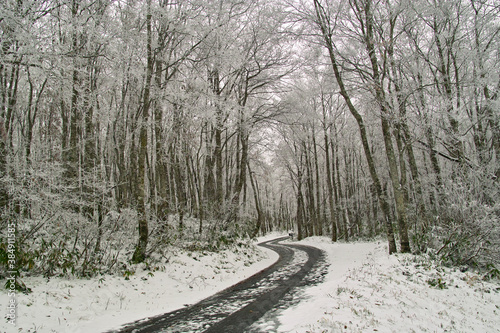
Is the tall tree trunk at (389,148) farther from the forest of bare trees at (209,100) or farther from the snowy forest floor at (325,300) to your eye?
the snowy forest floor at (325,300)

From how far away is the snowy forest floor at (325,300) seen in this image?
14.5ft

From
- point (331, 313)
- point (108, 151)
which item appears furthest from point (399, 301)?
point (108, 151)

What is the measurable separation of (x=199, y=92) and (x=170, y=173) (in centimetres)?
1182

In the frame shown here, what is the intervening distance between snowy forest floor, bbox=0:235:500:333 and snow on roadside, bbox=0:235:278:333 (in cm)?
1

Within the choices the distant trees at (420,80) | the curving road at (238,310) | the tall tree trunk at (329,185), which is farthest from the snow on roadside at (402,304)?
the tall tree trunk at (329,185)

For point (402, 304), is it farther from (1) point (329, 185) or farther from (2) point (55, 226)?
(1) point (329, 185)

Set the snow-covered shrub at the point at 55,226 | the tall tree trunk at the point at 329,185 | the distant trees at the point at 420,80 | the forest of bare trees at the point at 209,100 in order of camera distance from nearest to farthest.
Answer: the snow-covered shrub at the point at 55,226
the forest of bare trees at the point at 209,100
the distant trees at the point at 420,80
the tall tree trunk at the point at 329,185

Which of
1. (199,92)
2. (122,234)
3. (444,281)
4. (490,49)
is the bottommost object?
(444,281)

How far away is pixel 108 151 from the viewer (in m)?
20.7

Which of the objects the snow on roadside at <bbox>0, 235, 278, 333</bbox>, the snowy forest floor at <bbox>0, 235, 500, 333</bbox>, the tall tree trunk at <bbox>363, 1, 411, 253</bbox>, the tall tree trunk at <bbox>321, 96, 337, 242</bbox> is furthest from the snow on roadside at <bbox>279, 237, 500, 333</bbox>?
the tall tree trunk at <bbox>321, 96, 337, 242</bbox>

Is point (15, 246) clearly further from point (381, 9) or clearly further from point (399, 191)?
point (381, 9)

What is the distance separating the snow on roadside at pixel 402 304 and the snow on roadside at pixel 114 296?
2.98 metres

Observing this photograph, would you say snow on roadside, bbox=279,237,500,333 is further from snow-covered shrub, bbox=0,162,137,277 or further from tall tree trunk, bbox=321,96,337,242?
tall tree trunk, bbox=321,96,337,242

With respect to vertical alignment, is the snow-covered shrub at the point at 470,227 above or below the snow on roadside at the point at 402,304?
above
